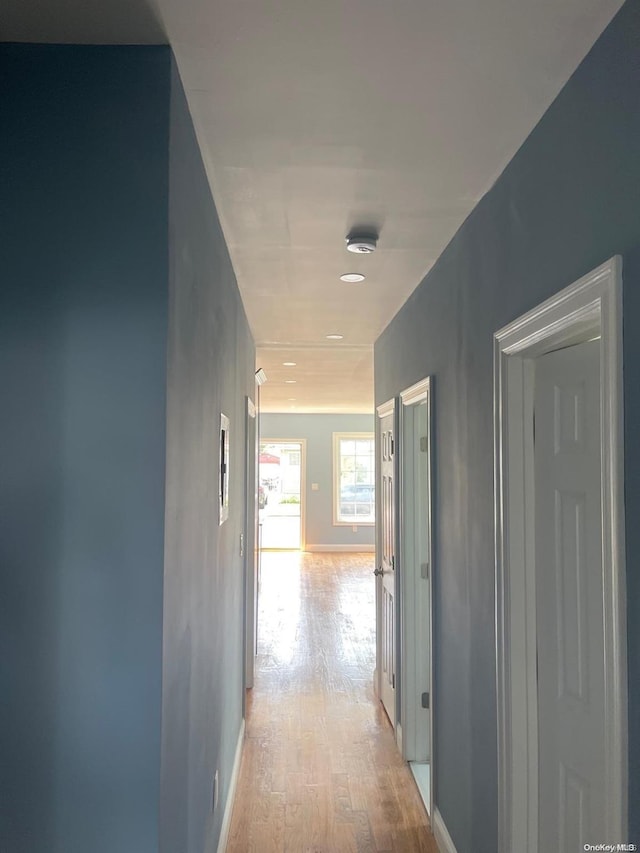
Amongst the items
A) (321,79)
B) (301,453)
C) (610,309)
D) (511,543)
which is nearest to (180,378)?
(321,79)

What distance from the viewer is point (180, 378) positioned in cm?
148

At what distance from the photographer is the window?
11570mm

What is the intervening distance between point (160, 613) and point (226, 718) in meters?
1.74

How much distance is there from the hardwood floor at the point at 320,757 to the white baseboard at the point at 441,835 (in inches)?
1.7

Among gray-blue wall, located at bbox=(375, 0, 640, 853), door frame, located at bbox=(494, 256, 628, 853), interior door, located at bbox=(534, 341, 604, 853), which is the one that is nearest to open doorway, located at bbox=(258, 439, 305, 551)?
gray-blue wall, located at bbox=(375, 0, 640, 853)

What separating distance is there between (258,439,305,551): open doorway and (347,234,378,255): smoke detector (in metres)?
9.17

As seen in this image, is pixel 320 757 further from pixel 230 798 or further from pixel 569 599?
pixel 569 599

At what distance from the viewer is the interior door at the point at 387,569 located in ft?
12.7

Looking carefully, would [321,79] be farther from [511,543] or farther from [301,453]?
[301,453]

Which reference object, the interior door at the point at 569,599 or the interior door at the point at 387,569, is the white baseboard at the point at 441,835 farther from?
the interior door at the point at 387,569

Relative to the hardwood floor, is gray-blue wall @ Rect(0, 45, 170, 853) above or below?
above

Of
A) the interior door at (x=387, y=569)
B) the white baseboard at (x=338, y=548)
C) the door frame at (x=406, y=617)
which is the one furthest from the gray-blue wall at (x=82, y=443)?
the white baseboard at (x=338, y=548)

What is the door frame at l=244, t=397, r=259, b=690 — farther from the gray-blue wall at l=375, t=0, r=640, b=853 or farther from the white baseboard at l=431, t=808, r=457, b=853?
the white baseboard at l=431, t=808, r=457, b=853

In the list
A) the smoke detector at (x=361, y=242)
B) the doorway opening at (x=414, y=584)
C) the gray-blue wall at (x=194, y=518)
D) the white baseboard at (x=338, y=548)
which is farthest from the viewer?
the white baseboard at (x=338, y=548)
